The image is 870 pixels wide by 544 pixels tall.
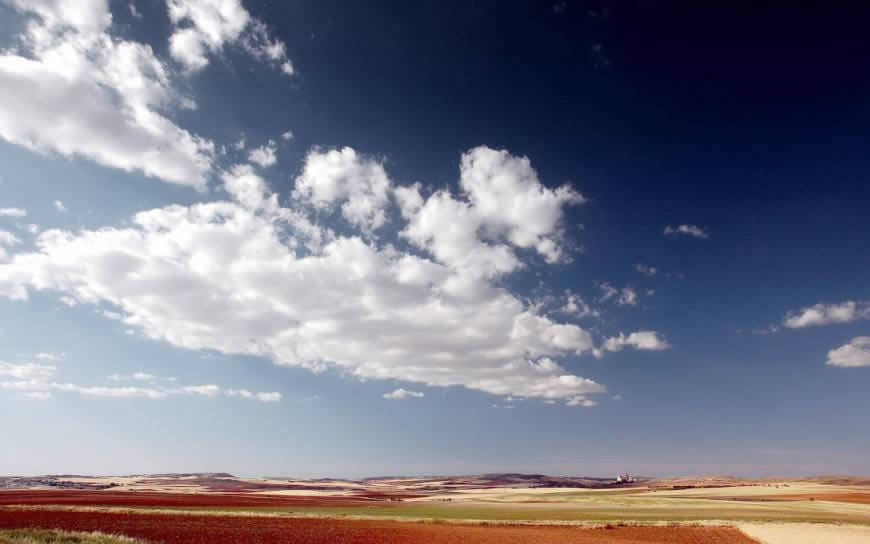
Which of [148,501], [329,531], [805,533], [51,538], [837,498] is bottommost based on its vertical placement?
[837,498]

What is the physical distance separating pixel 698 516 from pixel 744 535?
73.4 feet

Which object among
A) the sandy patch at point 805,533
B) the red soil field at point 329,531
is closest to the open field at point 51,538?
the red soil field at point 329,531

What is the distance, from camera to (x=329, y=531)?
45406 mm

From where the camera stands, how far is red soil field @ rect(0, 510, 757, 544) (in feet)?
131

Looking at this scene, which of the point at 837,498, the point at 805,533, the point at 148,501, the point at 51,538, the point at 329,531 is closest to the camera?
the point at 51,538

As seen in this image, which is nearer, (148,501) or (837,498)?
(148,501)

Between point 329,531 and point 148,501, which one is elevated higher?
point 329,531

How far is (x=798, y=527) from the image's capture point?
159ft

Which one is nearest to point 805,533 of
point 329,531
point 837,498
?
point 329,531

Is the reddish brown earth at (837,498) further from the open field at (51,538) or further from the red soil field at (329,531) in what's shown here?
the open field at (51,538)

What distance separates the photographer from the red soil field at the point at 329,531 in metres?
40.0

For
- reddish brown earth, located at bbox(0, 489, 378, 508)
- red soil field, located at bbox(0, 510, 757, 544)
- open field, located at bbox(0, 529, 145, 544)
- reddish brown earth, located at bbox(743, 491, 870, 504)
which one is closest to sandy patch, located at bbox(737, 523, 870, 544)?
red soil field, located at bbox(0, 510, 757, 544)

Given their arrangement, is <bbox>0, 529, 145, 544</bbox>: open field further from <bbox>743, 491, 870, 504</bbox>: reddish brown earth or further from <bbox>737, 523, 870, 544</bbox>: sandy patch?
<bbox>743, 491, 870, 504</bbox>: reddish brown earth

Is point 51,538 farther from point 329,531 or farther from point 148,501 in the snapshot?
point 148,501
